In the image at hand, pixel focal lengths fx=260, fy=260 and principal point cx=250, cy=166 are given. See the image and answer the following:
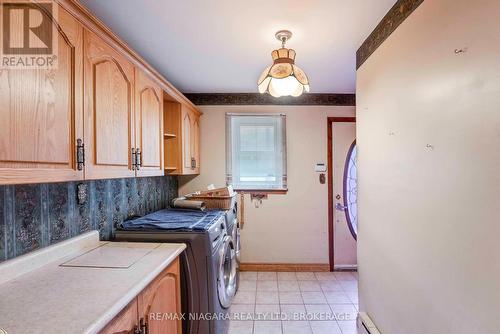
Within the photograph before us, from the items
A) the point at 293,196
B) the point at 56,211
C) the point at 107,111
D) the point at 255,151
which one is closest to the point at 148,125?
the point at 107,111

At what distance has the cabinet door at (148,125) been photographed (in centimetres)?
176

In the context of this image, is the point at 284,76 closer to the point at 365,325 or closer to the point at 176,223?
the point at 176,223

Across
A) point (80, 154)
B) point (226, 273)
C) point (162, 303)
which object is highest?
point (80, 154)

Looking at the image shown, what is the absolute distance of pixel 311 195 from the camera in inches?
133

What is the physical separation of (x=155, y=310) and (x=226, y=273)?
0.99 m

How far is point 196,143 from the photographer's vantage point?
321 cm

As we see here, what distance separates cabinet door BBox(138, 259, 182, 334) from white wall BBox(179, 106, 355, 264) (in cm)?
187

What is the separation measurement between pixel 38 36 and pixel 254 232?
2.91 m

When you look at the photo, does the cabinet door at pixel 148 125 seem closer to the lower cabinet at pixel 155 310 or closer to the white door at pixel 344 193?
the lower cabinet at pixel 155 310

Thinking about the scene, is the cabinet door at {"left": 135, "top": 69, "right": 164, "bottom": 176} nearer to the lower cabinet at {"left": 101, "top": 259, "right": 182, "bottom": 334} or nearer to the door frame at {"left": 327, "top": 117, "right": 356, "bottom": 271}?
the lower cabinet at {"left": 101, "top": 259, "right": 182, "bottom": 334}

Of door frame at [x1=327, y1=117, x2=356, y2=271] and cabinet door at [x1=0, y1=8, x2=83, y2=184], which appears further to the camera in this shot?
door frame at [x1=327, y1=117, x2=356, y2=271]

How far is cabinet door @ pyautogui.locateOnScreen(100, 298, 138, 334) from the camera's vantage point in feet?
3.01

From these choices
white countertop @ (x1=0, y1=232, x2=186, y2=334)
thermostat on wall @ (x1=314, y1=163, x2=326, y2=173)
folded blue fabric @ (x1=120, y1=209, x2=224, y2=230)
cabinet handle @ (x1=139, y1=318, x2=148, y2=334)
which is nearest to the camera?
white countertop @ (x1=0, y1=232, x2=186, y2=334)

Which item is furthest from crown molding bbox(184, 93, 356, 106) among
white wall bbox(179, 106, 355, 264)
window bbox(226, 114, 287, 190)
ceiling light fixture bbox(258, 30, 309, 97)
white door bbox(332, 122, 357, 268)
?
ceiling light fixture bbox(258, 30, 309, 97)
